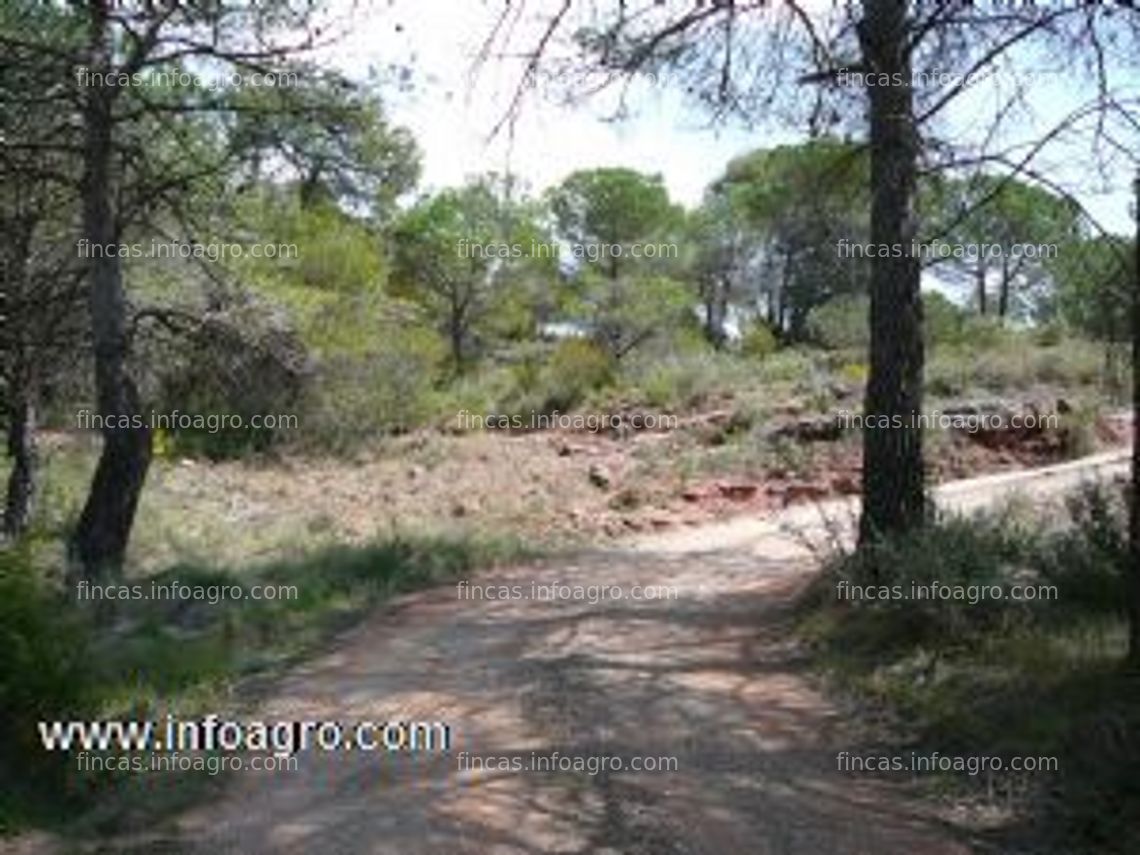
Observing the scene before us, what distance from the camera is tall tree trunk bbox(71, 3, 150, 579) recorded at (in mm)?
14695

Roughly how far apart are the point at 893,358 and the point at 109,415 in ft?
24.4

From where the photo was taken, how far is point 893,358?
1181cm

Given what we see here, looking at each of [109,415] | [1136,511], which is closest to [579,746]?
[1136,511]

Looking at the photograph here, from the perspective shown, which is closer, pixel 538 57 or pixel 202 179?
pixel 538 57

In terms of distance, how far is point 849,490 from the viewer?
1975 cm

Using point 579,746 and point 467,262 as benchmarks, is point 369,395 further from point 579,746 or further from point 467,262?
point 579,746

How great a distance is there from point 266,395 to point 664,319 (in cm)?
2197

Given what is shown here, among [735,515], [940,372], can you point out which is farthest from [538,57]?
[940,372]

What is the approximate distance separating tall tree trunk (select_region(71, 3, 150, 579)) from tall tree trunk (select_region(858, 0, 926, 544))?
23.2 ft

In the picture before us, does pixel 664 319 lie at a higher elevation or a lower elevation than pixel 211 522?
higher

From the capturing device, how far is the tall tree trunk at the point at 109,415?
1470 cm

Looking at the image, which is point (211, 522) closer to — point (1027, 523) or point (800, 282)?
point (1027, 523)

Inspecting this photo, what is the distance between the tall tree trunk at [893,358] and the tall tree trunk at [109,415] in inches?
278

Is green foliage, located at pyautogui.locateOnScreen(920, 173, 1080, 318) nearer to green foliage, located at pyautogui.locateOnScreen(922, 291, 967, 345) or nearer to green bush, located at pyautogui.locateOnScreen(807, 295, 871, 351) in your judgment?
green foliage, located at pyautogui.locateOnScreen(922, 291, 967, 345)
